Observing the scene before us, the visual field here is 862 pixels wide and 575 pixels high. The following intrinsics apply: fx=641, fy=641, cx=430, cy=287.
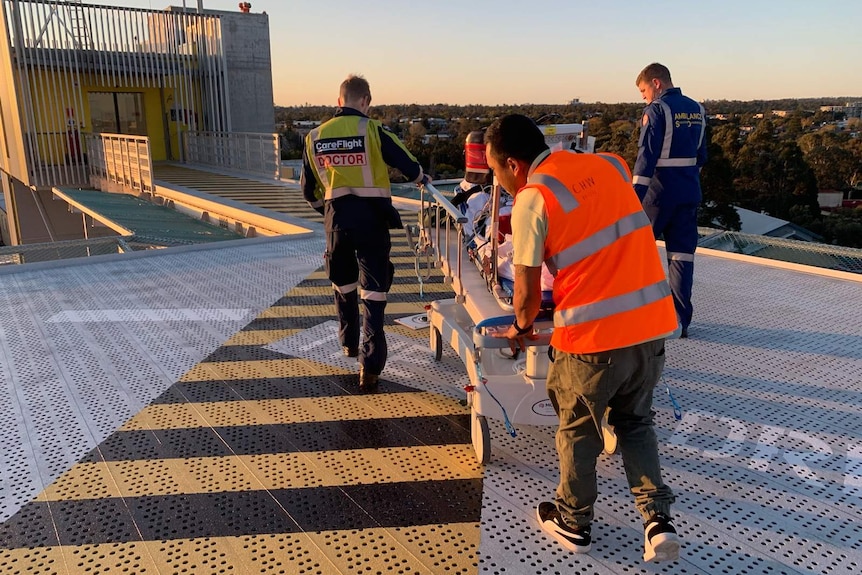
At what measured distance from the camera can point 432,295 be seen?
574 cm

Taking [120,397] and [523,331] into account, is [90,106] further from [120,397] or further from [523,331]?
[523,331]

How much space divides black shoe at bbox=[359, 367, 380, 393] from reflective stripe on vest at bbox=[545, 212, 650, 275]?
6.04 ft

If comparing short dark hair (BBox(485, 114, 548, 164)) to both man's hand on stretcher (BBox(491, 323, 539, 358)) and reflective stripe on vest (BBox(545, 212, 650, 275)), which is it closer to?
reflective stripe on vest (BBox(545, 212, 650, 275))

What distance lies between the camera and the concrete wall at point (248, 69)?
1927 cm

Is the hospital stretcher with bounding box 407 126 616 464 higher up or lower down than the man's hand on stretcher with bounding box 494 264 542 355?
lower down

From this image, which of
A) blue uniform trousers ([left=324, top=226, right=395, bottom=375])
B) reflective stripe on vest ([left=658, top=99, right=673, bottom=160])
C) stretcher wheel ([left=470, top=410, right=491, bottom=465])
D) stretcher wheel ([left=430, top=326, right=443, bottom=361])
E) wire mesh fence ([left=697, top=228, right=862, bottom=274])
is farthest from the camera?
wire mesh fence ([left=697, top=228, right=862, bottom=274])

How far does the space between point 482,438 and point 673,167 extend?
2574 mm

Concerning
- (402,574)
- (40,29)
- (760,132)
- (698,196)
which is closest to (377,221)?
(402,574)

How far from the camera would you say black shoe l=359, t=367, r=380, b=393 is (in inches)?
149

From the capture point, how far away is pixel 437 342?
13.7ft

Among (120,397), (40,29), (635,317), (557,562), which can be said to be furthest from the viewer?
(40,29)

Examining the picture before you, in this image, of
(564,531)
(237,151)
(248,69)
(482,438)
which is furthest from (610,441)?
(248,69)

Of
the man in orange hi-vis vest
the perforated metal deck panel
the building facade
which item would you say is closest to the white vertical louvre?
the building facade

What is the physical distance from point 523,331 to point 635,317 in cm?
43
